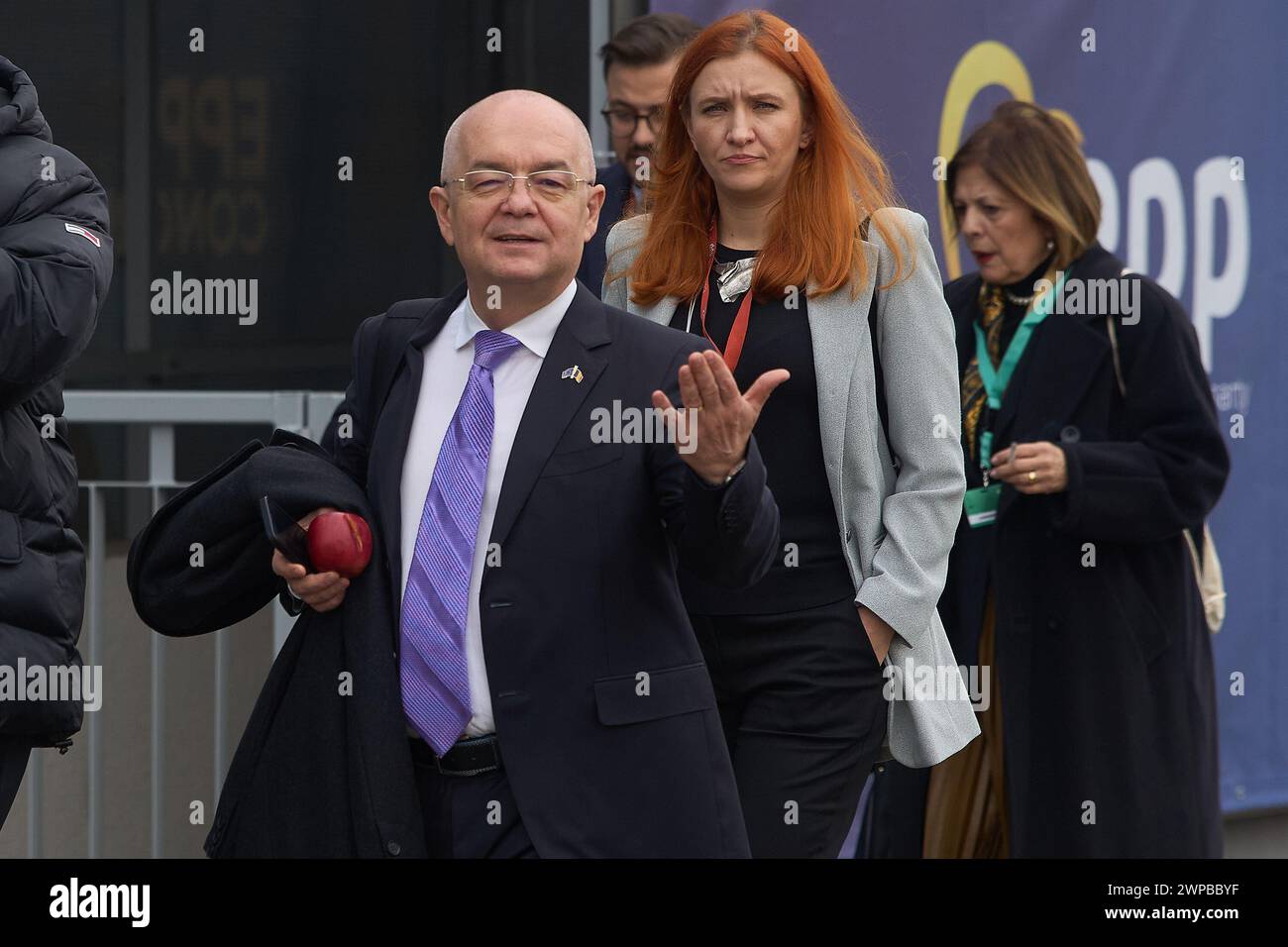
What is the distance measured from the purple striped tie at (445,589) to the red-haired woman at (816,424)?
2.47 ft

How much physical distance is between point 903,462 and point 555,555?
1.11m

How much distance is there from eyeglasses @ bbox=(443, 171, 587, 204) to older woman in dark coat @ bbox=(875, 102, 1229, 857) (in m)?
2.32

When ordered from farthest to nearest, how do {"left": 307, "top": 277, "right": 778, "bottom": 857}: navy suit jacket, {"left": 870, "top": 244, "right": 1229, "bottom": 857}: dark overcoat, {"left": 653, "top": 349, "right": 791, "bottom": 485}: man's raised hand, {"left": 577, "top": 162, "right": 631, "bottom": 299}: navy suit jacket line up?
1. {"left": 870, "top": 244, "right": 1229, "bottom": 857}: dark overcoat
2. {"left": 577, "top": 162, "right": 631, "bottom": 299}: navy suit jacket
3. {"left": 307, "top": 277, "right": 778, "bottom": 857}: navy suit jacket
4. {"left": 653, "top": 349, "right": 791, "bottom": 485}: man's raised hand

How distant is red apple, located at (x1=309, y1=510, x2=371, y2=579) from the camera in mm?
2916

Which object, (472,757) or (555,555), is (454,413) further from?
(472,757)

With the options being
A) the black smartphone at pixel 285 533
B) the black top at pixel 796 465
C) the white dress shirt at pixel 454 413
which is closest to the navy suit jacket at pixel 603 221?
the black top at pixel 796 465

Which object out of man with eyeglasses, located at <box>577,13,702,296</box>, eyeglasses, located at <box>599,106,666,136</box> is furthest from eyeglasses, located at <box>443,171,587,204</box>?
eyeglasses, located at <box>599,106,666,136</box>

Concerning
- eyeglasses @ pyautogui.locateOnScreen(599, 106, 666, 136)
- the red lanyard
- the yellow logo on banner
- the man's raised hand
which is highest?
the yellow logo on banner

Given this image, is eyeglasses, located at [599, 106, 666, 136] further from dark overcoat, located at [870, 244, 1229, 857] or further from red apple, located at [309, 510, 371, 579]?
red apple, located at [309, 510, 371, 579]

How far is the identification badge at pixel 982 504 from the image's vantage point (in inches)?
208

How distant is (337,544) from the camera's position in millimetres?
2920

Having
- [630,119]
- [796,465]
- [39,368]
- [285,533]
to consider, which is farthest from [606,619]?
[630,119]

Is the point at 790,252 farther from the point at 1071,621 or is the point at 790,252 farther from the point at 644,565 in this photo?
the point at 1071,621
